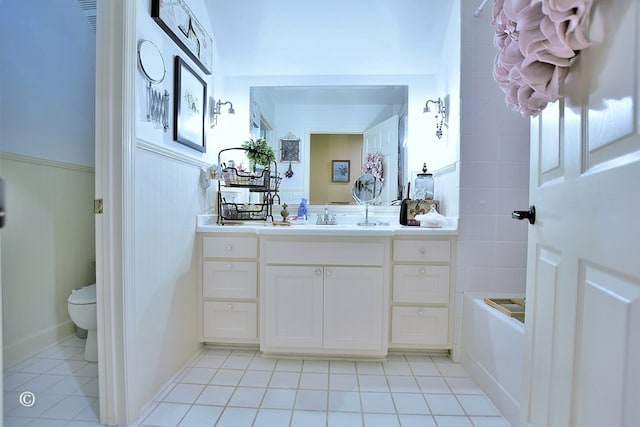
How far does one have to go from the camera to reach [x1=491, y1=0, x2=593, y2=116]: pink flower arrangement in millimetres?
578

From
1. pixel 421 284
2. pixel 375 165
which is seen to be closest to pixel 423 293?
pixel 421 284

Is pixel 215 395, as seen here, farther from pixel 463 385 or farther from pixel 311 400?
pixel 463 385

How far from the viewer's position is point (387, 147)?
225 cm

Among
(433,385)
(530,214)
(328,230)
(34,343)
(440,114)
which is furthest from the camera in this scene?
(440,114)

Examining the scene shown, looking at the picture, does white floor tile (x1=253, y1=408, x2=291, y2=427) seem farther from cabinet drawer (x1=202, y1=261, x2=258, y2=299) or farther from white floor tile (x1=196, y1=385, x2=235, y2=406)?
cabinet drawer (x1=202, y1=261, x2=258, y2=299)

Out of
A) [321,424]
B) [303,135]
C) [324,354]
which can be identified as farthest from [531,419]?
[303,135]

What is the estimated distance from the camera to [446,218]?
1.84 m

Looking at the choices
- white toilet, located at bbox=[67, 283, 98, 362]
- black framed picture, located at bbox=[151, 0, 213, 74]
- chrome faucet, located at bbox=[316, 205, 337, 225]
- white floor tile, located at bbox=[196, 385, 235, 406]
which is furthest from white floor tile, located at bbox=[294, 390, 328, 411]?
black framed picture, located at bbox=[151, 0, 213, 74]

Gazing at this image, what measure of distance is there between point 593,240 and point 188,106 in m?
1.81

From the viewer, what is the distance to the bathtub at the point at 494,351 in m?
1.24

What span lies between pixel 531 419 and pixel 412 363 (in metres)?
0.93

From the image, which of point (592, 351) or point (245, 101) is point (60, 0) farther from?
point (592, 351)

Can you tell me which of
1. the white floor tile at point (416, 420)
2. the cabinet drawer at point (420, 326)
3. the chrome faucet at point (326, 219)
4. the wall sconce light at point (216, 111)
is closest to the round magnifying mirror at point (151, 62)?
the wall sconce light at point (216, 111)

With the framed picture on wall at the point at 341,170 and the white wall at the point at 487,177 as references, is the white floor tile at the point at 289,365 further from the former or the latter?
the framed picture on wall at the point at 341,170
